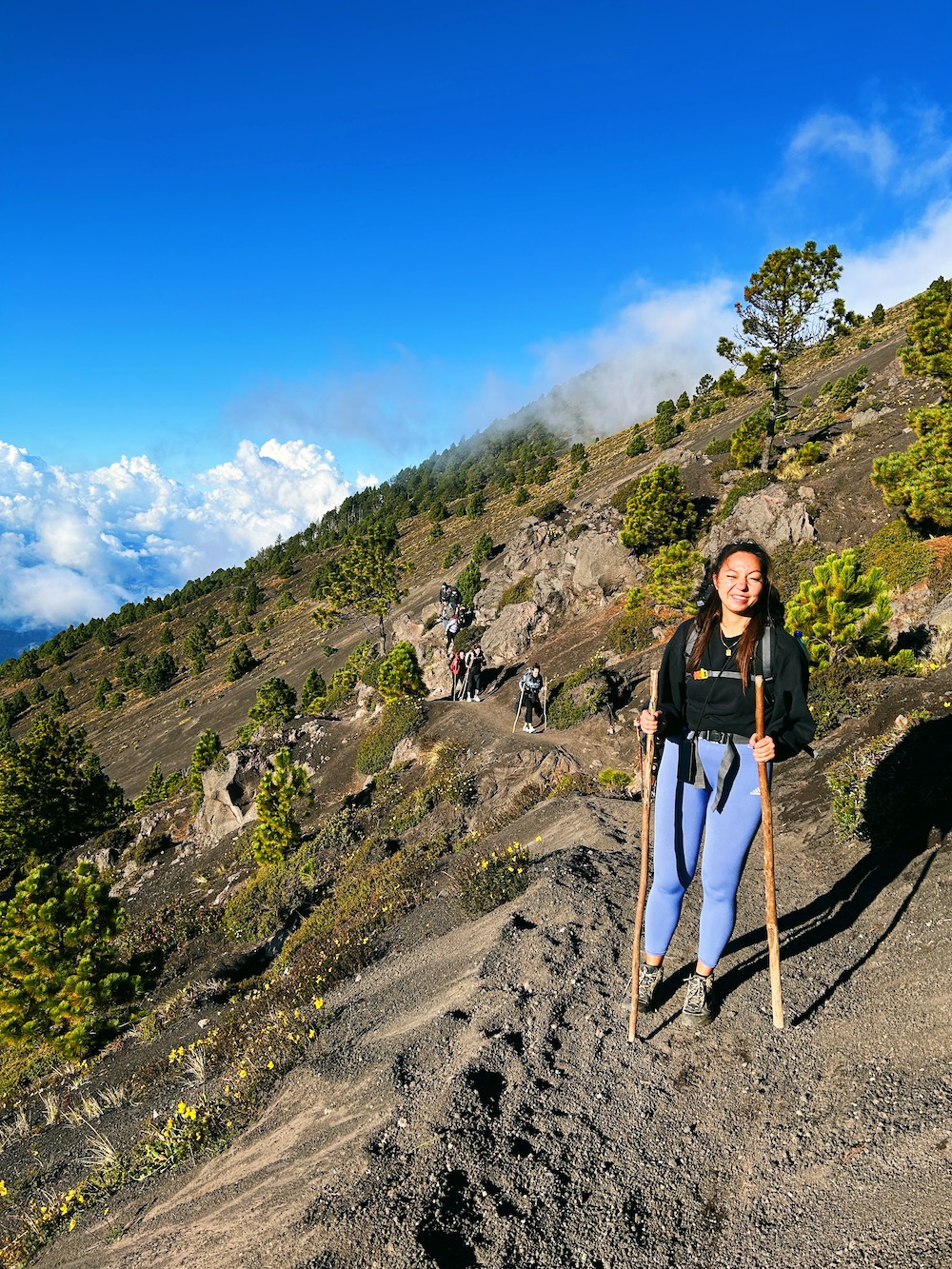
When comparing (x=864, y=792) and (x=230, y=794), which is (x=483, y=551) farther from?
(x=864, y=792)

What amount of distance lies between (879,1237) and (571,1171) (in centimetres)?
155

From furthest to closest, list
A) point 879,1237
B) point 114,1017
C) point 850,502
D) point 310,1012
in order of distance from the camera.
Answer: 1. point 850,502
2. point 114,1017
3. point 310,1012
4. point 879,1237

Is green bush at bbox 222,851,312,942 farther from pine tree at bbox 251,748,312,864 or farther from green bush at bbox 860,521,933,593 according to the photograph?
green bush at bbox 860,521,933,593

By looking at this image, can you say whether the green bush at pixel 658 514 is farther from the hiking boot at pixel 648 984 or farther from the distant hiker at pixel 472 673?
the hiking boot at pixel 648 984

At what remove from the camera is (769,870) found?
4.03 m

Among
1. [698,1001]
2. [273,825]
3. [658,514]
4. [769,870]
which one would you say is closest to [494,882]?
[698,1001]

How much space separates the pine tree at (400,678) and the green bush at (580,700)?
25.1 feet

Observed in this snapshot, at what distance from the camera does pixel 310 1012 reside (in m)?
6.68

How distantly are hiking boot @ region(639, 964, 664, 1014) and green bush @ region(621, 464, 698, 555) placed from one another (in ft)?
93.0

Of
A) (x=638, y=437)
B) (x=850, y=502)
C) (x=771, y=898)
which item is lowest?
(x=771, y=898)

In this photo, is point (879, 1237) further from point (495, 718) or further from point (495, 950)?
point (495, 718)

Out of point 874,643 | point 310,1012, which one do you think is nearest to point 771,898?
point 310,1012

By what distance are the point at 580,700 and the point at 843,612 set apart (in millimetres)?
9811

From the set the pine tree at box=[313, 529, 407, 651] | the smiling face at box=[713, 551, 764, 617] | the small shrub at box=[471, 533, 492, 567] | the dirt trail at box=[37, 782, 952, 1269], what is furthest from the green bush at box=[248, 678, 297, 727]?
the smiling face at box=[713, 551, 764, 617]
